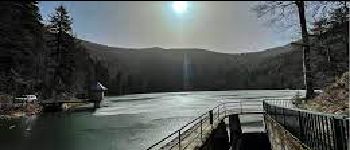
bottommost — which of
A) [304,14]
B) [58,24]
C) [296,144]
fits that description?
[296,144]

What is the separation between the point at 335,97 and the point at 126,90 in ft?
518

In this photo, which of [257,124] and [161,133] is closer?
[161,133]

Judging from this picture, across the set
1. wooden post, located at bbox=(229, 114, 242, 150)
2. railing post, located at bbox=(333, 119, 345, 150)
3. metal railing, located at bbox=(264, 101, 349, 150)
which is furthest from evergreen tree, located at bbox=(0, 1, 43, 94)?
railing post, located at bbox=(333, 119, 345, 150)

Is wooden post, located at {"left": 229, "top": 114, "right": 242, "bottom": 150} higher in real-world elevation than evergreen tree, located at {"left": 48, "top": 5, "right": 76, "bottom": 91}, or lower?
lower

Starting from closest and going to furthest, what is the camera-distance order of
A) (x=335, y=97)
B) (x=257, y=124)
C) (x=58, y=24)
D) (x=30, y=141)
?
(x=335, y=97) → (x=30, y=141) → (x=257, y=124) → (x=58, y=24)

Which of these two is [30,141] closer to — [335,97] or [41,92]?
[335,97]

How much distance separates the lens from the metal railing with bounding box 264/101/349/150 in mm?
9843

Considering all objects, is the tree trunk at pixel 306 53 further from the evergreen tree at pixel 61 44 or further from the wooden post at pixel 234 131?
the evergreen tree at pixel 61 44

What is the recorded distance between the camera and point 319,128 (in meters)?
11.8

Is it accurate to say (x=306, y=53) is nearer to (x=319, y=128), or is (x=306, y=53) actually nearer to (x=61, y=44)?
(x=319, y=128)

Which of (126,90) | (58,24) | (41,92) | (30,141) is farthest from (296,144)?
(126,90)

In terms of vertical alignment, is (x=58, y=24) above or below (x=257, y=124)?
above

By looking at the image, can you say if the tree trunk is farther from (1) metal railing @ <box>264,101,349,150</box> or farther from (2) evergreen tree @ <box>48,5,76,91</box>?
(2) evergreen tree @ <box>48,5,76,91</box>

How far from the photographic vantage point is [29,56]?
195 feet
